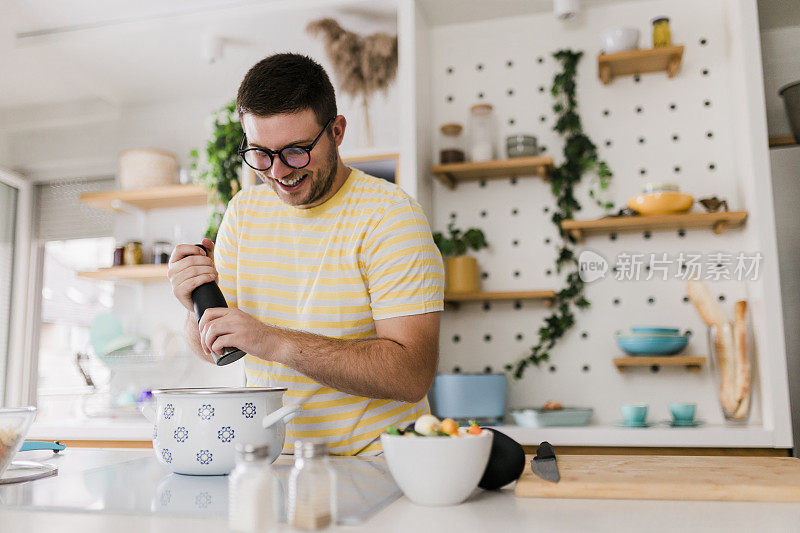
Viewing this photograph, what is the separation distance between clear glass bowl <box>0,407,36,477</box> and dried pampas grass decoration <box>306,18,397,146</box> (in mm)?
1924

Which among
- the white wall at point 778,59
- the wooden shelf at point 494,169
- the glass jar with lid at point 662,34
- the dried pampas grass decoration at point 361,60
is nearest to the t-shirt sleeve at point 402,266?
the wooden shelf at point 494,169

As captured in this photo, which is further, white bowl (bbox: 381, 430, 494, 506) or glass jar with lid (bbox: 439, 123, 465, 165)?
glass jar with lid (bbox: 439, 123, 465, 165)

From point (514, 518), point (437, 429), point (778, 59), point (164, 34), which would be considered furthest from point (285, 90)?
point (778, 59)

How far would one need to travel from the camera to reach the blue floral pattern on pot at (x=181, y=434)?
906mm

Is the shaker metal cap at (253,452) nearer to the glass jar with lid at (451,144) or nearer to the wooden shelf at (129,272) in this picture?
the glass jar with lid at (451,144)

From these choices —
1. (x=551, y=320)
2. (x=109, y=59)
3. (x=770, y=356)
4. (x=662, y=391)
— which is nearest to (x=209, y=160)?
(x=109, y=59)

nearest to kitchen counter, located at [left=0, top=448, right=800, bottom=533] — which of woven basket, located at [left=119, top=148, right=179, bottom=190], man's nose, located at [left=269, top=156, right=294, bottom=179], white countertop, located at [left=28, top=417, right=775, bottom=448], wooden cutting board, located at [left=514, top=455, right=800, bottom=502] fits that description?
wooden cutting board, located at [left=514, top=455, right=800, bottom=502]

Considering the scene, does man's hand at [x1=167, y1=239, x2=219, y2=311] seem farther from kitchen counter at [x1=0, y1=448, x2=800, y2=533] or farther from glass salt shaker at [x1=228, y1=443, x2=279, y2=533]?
glass salt shaker at [x1=228, y1=443, x2=279, y2=533]

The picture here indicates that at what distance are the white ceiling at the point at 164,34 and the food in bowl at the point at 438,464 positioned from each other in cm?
225

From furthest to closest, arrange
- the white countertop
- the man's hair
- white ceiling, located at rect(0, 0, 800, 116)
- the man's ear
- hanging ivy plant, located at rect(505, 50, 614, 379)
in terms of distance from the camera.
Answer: white ceiling, located at rect(0, 0, 800, 116)
hanging ivy plant, located at rect(505, 50, 614, 379)
the white countertop
the man's ear
the man's hair

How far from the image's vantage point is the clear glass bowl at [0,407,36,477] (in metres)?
0.87

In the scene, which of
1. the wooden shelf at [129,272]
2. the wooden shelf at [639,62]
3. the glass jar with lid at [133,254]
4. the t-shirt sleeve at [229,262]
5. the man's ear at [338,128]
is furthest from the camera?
the glass jar with lid at [133,254]

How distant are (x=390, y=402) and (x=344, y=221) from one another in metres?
0.37

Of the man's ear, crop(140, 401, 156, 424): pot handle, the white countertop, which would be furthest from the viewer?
the white countertop
